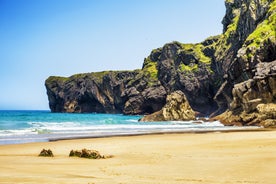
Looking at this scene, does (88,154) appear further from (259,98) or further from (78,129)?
(259,98)

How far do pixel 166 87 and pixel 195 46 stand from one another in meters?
24.5

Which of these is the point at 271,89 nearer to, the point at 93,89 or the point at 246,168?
the point at 246,168

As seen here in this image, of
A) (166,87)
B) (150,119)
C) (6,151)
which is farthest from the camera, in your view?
(166,87)

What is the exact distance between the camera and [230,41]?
112250 mm

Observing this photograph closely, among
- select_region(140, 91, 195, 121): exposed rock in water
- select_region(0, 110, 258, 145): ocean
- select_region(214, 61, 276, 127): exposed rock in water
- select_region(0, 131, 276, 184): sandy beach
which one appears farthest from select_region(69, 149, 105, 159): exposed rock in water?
select_region(140, 91, 195, 121): exposed rock in water

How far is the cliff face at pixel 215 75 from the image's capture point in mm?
63000

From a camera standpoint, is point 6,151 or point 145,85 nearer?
point 6,151

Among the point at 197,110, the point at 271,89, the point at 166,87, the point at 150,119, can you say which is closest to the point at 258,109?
the point at 271,89

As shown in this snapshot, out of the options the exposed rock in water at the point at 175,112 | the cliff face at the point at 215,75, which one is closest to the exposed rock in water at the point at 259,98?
the cliff face at the point at 215,75

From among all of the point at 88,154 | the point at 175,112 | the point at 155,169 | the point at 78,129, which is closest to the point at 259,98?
the point at 78,129

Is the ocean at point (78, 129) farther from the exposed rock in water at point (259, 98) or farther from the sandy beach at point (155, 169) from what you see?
the sandy beach at point (155, 169)

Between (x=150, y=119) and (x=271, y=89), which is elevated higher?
(x=271, y=89)

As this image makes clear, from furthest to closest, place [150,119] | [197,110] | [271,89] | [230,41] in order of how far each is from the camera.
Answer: [197,110] → [230,41] → [150,119] → [271,89]

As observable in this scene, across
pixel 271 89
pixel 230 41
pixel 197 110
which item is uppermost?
pixel 230 41
